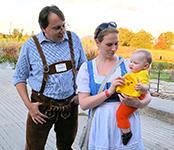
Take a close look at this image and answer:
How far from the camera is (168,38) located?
10352mm

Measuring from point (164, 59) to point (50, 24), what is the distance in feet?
29.9

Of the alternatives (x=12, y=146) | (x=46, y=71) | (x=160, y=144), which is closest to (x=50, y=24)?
(x=46, y=71)

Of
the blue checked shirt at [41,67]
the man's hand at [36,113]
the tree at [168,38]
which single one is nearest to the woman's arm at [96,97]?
the blue checked shirt at [41,67]

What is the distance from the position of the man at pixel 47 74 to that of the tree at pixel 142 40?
9.67 metres

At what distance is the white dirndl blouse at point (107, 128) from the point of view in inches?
60.8

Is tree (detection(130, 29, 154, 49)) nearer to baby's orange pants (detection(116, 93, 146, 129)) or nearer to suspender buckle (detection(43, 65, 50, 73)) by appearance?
suspender buckle (detection(43, 65, 50, 73))

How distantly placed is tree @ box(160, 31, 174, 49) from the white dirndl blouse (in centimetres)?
934

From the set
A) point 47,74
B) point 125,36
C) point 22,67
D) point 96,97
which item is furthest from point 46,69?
point 125,36

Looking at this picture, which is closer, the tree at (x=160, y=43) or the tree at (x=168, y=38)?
the tree at (x=168, y=38)

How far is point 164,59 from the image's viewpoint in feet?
33.0

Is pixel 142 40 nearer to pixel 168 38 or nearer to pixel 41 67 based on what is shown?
pixel 168 38

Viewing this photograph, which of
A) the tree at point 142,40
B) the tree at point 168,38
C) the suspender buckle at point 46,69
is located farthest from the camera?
the tree at point 142,40

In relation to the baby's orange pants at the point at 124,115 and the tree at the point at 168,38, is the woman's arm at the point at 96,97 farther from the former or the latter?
the tree at the point at 168,38

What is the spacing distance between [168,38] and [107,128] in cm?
990
